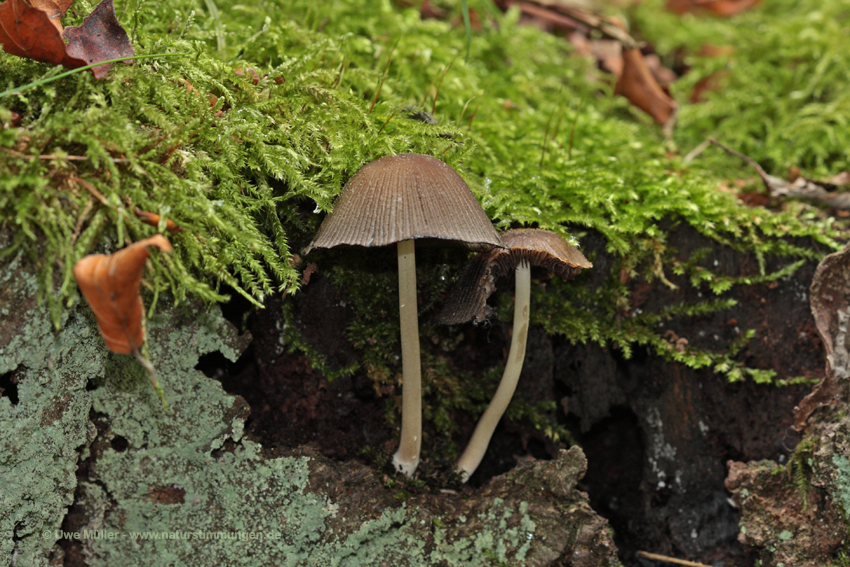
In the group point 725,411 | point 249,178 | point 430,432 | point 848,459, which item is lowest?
point 430,432

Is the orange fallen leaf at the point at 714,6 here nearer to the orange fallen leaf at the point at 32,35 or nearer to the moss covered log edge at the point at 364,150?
the moss covered log edge at the point at 364,150

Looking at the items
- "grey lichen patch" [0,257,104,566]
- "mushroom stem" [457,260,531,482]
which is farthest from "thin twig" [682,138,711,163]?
"grey lichen patch" [0,257,104,566]

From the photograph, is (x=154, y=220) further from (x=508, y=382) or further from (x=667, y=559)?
(x=667, y=559)

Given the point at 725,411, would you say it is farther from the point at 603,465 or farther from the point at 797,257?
the point at 797,257

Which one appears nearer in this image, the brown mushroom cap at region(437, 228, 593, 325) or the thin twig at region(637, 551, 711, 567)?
the brown mushroom cap at region(437, 228, 593, 325)

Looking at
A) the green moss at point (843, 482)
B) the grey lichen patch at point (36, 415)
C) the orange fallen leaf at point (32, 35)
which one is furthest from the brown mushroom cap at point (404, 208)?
the green moss at point (843, 482)

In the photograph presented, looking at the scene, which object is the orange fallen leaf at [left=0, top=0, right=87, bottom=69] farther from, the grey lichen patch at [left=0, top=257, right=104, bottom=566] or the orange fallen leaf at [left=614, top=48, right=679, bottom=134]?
the orange fallen leaf at [left=614, top=48, right=679, bottom=134]

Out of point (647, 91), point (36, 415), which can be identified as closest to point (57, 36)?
point (36, 415)

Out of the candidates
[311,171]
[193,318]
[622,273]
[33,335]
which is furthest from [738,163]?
[33,335]
